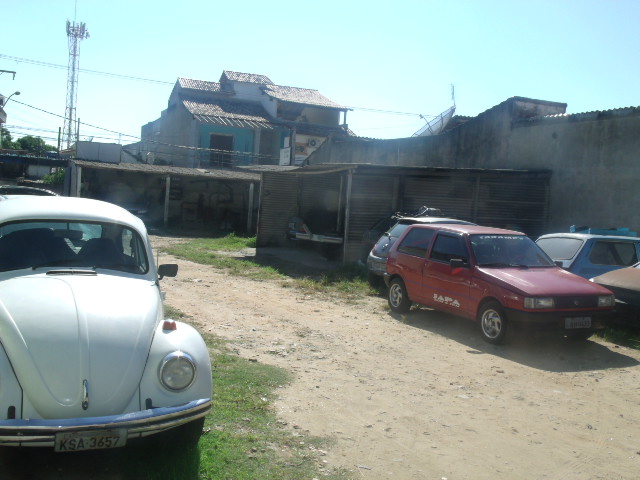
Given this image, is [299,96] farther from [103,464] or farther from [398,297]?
[103,464]

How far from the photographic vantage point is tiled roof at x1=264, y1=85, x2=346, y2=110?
4284 centimetres

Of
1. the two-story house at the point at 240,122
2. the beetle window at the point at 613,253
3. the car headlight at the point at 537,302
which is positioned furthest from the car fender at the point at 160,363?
the two-story house at the point at 240,122

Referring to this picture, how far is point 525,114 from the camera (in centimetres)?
1870

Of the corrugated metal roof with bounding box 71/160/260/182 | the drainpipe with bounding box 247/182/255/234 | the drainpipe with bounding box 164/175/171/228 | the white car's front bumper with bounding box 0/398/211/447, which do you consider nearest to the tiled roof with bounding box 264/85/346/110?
the corrugated metal roof with bounding box 71/160/260/182

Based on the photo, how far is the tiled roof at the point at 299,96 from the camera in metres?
42.8

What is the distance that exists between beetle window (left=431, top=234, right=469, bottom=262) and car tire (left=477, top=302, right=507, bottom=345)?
90 cm

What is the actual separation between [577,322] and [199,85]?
129ft

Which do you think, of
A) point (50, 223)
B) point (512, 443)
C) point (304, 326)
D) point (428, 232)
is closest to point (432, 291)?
point (428, 232)

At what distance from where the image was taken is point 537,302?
8016 mm

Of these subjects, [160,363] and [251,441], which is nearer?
[160,363]

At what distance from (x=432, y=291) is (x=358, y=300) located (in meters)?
2.59

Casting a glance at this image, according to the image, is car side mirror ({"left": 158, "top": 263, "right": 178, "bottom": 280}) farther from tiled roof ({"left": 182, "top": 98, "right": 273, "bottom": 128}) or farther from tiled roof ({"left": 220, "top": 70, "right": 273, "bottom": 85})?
tiled roof ({"left": 220, "top": 70, "right": 273, "bottom": 85})

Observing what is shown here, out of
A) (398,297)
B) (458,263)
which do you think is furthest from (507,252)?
(398,297)

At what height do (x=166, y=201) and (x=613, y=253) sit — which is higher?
(x=613, y=253)
